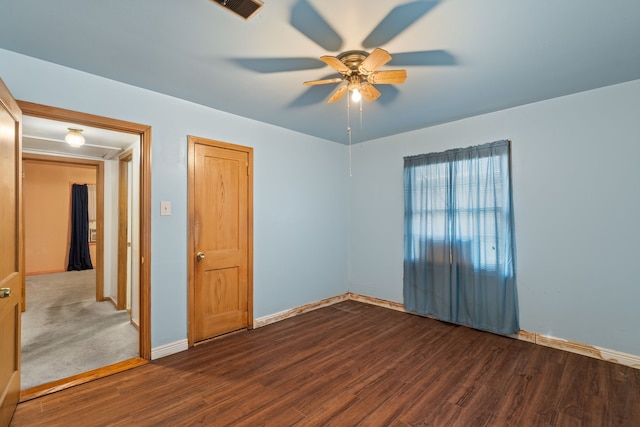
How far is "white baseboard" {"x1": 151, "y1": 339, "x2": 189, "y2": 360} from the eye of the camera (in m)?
2.73

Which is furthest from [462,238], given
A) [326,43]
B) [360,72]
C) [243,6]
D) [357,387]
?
[243,6]

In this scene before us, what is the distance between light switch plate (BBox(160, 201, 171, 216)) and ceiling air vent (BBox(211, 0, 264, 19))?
185 centimetres

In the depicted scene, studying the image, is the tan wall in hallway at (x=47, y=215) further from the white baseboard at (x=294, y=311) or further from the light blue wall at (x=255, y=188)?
the white baseboard at (x=294, y=311)

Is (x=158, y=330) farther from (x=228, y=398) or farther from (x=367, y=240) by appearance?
(x=367, y=240)

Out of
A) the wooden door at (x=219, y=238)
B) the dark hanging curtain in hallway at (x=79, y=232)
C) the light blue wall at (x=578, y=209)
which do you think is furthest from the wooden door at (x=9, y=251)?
the dark hanging curtain in hallway at (x=79, y=232)

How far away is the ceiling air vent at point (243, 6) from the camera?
1580 mm

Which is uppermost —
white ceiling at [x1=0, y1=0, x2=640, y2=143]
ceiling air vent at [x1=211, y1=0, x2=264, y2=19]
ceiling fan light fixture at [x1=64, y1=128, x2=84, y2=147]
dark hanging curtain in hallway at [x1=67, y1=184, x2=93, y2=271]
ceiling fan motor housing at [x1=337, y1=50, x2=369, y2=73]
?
white ceiling at [x1=0, y1=0, x2=640, y2=143]

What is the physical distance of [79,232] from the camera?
7105mm

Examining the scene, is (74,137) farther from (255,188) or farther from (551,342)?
(551,342)

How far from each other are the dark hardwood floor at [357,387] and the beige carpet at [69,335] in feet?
1.35

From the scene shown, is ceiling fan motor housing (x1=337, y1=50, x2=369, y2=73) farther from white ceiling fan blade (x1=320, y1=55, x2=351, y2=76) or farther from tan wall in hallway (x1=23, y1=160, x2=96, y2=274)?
tan wall in hallway (x1=23, y1=160, x2=96, y2=274)

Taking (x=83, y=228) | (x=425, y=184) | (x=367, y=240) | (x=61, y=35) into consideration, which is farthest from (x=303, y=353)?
(x=83, y=228)

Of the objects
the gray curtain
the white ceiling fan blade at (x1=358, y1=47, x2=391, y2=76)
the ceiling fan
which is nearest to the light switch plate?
the ceiling fan

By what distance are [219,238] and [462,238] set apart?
9.20ft
